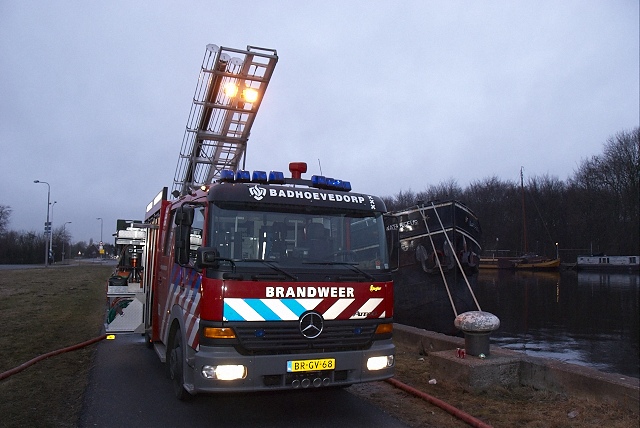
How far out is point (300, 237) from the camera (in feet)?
18.2

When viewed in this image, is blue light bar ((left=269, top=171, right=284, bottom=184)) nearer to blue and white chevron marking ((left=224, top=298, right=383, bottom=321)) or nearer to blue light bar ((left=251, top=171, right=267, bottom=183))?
blue light bar ((left=251, top=171, right=267, bottom=183))

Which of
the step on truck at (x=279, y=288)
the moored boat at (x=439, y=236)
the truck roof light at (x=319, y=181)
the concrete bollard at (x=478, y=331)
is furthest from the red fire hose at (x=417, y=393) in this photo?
the moored boat at (x=439, y=236)

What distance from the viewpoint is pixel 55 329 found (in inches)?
443

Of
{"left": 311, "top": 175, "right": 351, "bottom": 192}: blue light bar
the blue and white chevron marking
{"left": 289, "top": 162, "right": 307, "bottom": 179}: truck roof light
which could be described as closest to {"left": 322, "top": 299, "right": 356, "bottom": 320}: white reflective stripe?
the blue and white chevron marking

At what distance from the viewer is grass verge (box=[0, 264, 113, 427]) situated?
5668mm

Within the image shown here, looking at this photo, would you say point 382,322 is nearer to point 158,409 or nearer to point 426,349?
point 158,409

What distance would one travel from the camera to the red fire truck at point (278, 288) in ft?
16.4

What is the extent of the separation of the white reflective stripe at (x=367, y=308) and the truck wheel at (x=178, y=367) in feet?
6.63

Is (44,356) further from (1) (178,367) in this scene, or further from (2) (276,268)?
(2) (276,268)

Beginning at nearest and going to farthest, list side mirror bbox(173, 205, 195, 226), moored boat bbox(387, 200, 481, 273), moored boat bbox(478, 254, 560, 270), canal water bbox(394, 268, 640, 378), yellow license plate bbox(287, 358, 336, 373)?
yellow license plate bbox(287, 358, 336, 373) → side mirror bbox(173, 205, 195, 226) → canal water bbox(394, 268, 640, 378) → moored boat bbox(387, 200, 481, 273) → moored boat bbox(478, 254, 560, 270)

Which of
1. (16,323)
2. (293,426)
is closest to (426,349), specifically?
(293,426)

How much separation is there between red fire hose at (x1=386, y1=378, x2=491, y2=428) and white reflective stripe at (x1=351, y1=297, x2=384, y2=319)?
1412 mm

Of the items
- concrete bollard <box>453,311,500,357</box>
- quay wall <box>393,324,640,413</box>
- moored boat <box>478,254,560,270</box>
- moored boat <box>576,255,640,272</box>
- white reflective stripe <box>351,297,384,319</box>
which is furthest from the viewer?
moored boat <box>478,254,560,270</box>

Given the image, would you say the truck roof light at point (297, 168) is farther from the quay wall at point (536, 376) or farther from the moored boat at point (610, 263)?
the moored boat at point (610, 263)
